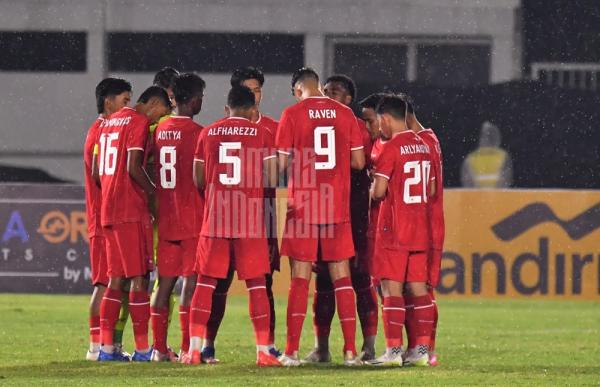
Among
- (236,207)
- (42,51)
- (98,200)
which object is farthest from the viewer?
(42,51)

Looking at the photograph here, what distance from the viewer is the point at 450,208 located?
17.2 metres

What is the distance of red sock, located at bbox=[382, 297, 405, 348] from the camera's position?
30.6 feet

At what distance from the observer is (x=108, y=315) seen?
9758mm

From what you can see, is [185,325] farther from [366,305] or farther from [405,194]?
[405,194]

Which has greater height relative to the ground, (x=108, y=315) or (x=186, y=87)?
(x=186, y=87)

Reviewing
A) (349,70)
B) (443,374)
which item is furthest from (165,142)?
(349,70)

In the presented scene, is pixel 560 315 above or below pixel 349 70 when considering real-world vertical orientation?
below

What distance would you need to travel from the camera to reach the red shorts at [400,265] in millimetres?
9375

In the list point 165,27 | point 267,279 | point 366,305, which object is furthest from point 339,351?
point 165,27

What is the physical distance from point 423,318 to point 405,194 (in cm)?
81

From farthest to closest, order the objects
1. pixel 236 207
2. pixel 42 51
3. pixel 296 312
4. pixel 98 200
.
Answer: pixel 42 51
pixel 98 200
pixel 296 312
pixel 236 207

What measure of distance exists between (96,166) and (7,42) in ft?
47.0

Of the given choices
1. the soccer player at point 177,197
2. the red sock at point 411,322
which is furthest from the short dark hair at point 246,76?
the red sock at point 411,322

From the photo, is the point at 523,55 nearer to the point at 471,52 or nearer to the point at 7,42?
the point at 471,52
